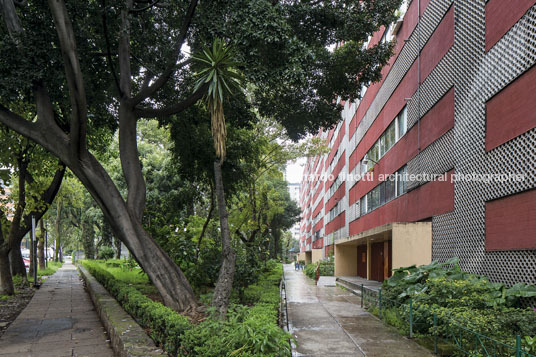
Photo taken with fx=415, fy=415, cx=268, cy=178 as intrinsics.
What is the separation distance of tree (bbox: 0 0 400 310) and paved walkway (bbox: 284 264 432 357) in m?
2.79

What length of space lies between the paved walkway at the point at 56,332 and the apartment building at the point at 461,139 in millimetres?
8482

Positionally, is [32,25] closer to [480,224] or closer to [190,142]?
[190,142]

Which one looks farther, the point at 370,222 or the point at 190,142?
the point at 370,222

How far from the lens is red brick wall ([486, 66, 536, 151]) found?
834 cm

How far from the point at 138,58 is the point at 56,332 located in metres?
7.25

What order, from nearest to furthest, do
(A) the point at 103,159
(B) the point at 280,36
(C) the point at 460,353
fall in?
1. (C) the point at 460,353
2. (B) the point at 280,36
3. (A) the point at 103,159

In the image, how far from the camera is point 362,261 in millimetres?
28016

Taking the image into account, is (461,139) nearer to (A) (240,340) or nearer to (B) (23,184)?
(A) (240,340)

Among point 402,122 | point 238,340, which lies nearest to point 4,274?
point 238,340

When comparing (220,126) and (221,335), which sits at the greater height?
(220,126)

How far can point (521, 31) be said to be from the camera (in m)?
8.70

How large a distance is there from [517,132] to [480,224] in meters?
2.59

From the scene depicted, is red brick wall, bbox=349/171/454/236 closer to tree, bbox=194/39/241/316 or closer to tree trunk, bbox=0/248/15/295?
tree, bbox=194/39/241/316

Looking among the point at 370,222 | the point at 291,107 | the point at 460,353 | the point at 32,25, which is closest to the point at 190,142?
the point at 291,107
